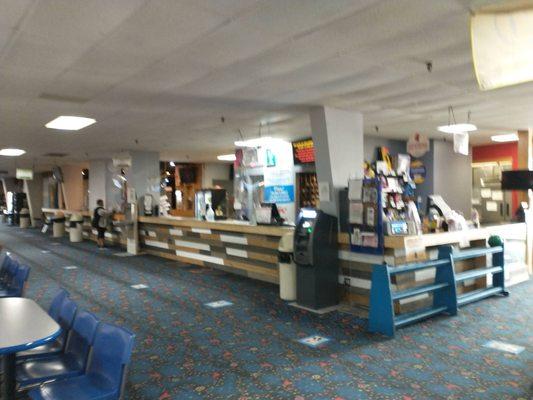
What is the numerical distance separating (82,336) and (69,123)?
5135 mm

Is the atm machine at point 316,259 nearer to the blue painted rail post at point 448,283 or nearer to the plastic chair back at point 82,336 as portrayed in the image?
the blue painted rail post at point 448,283

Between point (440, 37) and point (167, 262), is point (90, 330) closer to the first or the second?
point (440, 37)

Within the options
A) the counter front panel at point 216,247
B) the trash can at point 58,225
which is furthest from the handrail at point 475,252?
the trash can at point 58,225

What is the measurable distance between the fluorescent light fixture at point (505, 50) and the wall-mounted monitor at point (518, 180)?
5882 mm

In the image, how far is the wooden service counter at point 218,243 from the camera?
7.06 meters

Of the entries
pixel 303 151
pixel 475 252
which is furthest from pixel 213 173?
pixel 475 252

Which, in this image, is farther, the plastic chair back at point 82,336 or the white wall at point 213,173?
the white wall at point 213,173

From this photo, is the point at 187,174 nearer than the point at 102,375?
No

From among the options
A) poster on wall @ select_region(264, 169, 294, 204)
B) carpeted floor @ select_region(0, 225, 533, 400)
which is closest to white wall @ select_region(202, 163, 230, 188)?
poster on wall @ select_region(264, 169, 294, 204)

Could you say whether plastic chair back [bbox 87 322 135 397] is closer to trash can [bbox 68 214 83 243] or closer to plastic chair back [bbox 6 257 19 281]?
plastic chair back [bbox 6 257 19 281]

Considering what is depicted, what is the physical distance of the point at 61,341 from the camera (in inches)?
120

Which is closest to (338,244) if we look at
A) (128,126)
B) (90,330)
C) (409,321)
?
(409,321)

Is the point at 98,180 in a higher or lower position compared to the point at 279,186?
higher

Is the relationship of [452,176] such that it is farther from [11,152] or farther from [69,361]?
[11,152]
